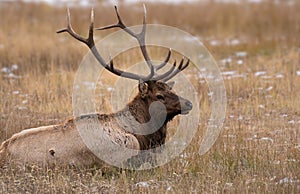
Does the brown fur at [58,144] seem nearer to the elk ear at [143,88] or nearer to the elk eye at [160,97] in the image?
the elk ear at [143,88]

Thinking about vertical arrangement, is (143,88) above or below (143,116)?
above

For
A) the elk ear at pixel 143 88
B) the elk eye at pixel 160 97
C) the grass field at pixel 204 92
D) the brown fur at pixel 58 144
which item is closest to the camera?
the grass field at pixel 204 92

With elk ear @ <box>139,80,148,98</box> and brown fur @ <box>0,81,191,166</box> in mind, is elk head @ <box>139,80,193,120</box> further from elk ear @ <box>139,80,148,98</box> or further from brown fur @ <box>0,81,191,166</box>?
brown fur @ <box>0,81,191,166</box>

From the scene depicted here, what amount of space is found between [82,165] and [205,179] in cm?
148

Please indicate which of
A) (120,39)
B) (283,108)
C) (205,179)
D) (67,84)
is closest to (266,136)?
(283,108)

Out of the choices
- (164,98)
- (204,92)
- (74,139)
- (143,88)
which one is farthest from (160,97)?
(204,92)

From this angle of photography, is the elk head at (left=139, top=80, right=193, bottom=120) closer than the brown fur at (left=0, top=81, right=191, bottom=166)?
No

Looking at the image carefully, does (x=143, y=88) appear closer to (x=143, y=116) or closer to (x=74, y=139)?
(x=143, y=116)

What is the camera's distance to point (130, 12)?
64.6ft

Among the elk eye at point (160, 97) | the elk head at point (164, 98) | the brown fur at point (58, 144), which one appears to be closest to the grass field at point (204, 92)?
the brown fur at point (58, 144)

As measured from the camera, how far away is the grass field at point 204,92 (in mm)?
7125

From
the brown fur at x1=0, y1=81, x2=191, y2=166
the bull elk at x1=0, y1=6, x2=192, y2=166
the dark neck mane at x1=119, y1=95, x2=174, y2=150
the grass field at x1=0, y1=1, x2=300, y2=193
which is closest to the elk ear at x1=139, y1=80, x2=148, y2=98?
the bull elk at x1=0, y1=6, x2=192, y2=166

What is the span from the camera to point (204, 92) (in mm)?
12133

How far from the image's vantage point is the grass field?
23.4 ft
